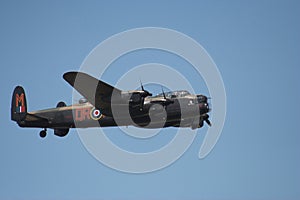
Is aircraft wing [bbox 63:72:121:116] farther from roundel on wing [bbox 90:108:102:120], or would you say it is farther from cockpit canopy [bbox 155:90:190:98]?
cockpit canopy [bbox 155:90:190:98]

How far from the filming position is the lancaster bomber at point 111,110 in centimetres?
4116

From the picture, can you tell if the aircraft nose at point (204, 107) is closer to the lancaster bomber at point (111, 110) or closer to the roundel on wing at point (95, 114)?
the lancaster bomber at point (111, 110)

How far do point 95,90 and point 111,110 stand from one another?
2.28 m

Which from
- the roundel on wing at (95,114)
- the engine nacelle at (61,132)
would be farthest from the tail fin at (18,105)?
the roundel on wing at (95,114)

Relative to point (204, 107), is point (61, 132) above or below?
below

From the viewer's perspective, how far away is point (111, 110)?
42.2 metres

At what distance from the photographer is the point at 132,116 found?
4247 cm

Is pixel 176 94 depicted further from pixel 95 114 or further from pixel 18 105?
pixel 18 105

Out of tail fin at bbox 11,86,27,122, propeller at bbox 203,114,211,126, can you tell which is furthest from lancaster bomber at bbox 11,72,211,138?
propeller at bbox 203,114,211,126

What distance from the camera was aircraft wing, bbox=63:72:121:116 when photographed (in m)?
38.4

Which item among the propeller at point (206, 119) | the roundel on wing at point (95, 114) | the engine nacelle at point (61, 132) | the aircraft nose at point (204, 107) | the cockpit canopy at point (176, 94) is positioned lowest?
the engine nacelle at point (61, 132)

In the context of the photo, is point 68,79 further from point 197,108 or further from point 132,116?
point 197,108

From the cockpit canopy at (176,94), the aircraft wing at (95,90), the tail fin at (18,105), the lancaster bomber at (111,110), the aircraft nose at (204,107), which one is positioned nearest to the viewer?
the aircraft wing at (95,90)

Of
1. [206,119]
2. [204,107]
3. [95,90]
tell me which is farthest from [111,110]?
[206,119]
